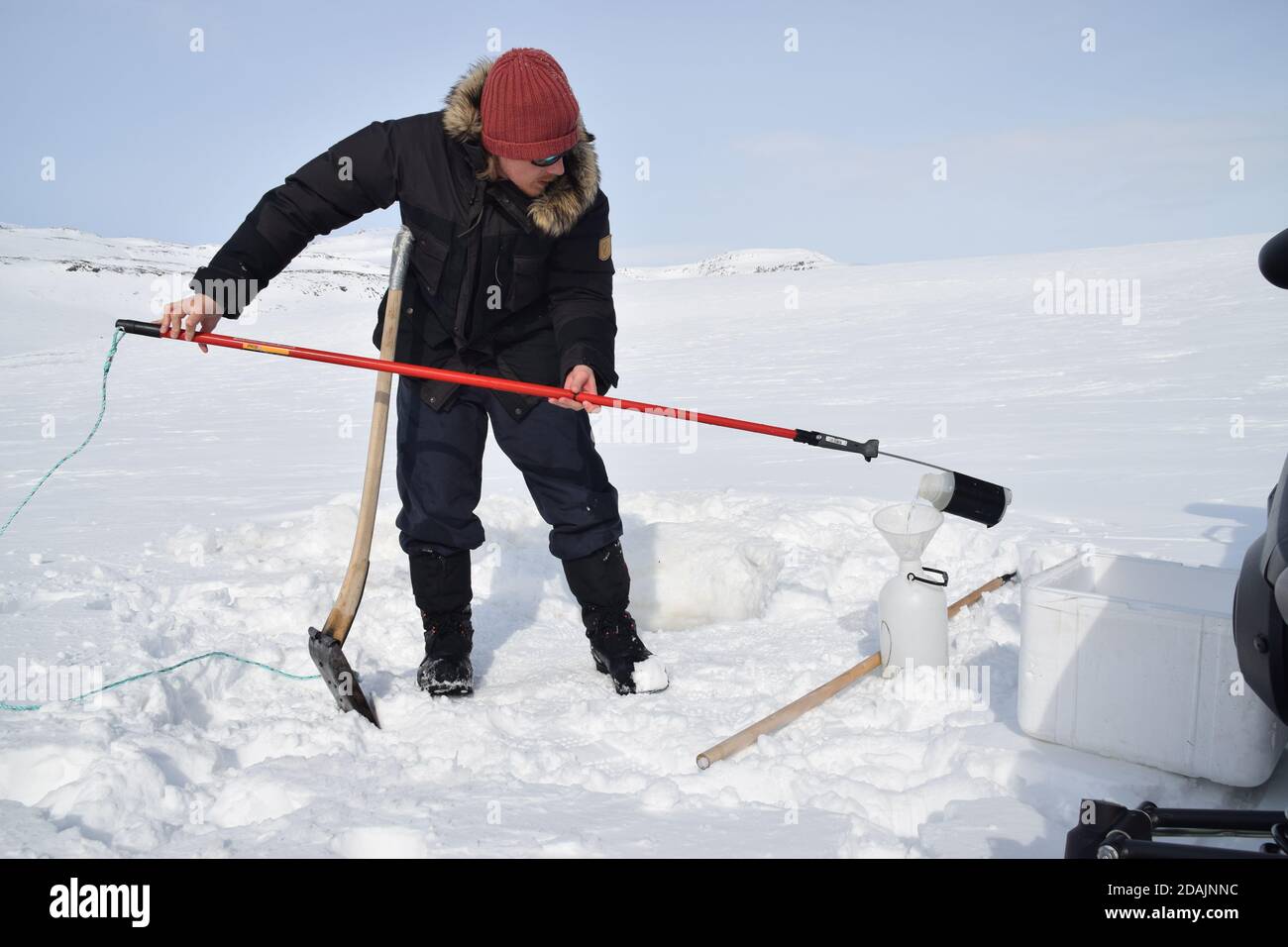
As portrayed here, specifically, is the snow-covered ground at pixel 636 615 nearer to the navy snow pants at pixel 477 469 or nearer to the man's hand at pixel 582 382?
the navy snow pants at pixel 477 469

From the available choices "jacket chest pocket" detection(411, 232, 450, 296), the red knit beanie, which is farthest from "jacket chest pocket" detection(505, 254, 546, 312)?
the red knit beanie

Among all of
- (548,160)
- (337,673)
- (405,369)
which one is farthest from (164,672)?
(548,160)

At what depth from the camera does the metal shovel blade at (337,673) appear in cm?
258

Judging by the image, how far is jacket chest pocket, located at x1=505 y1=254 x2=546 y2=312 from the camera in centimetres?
272

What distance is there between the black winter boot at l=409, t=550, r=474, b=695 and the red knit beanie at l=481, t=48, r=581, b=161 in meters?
1.23

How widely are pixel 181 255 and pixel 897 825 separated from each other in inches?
2265

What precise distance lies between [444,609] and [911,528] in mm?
1434

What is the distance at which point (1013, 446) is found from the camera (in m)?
6.24

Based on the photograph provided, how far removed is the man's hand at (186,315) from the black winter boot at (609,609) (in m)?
1.25

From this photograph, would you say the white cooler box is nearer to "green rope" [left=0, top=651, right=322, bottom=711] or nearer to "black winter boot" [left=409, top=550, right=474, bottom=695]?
"black winter boot" [left=409, top=550, right=474, bottom=695]

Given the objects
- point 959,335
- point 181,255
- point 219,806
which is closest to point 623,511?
point 219,806

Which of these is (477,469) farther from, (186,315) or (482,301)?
(186,315)

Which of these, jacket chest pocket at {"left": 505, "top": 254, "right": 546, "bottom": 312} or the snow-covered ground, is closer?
the snow-covered ground

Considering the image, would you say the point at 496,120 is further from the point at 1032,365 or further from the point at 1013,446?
the point at 1032,365
